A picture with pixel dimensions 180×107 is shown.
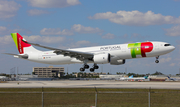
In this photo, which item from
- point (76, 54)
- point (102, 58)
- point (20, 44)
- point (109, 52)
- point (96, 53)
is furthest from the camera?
point (20, 44)

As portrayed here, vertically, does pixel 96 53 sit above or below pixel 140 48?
below

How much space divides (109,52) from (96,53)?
2.70 m

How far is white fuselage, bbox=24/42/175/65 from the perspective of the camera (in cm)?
4038

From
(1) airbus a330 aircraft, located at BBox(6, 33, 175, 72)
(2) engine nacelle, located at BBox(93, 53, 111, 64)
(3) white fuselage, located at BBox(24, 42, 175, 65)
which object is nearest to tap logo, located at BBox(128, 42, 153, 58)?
(1) airbus a330 aircraft, located at BBox(6, 33, 175, 72)

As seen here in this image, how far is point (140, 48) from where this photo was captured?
133 feet

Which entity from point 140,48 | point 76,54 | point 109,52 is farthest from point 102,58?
point 140,48

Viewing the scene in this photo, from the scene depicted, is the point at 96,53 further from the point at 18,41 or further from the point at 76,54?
the point at 18,41

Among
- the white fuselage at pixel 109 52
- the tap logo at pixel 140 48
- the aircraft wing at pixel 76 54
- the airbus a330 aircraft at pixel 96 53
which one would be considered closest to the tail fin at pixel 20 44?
the airbus a330 aircraft at pixel 96 53

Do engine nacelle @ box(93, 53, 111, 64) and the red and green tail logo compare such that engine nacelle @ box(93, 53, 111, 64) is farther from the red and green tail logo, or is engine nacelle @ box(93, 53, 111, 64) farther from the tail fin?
the red and green tail logo

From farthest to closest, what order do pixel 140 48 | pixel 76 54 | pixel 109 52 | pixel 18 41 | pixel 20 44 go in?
pixel 18 41 → pixel 20 44 → pixel 76 54 → pixel 109 52 → pixel 140 48

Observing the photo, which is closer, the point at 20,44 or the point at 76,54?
the point at 76,54

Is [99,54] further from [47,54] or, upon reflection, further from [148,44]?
[47,54]

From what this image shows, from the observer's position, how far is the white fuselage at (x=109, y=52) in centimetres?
4038

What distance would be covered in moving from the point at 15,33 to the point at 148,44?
32.0 m
